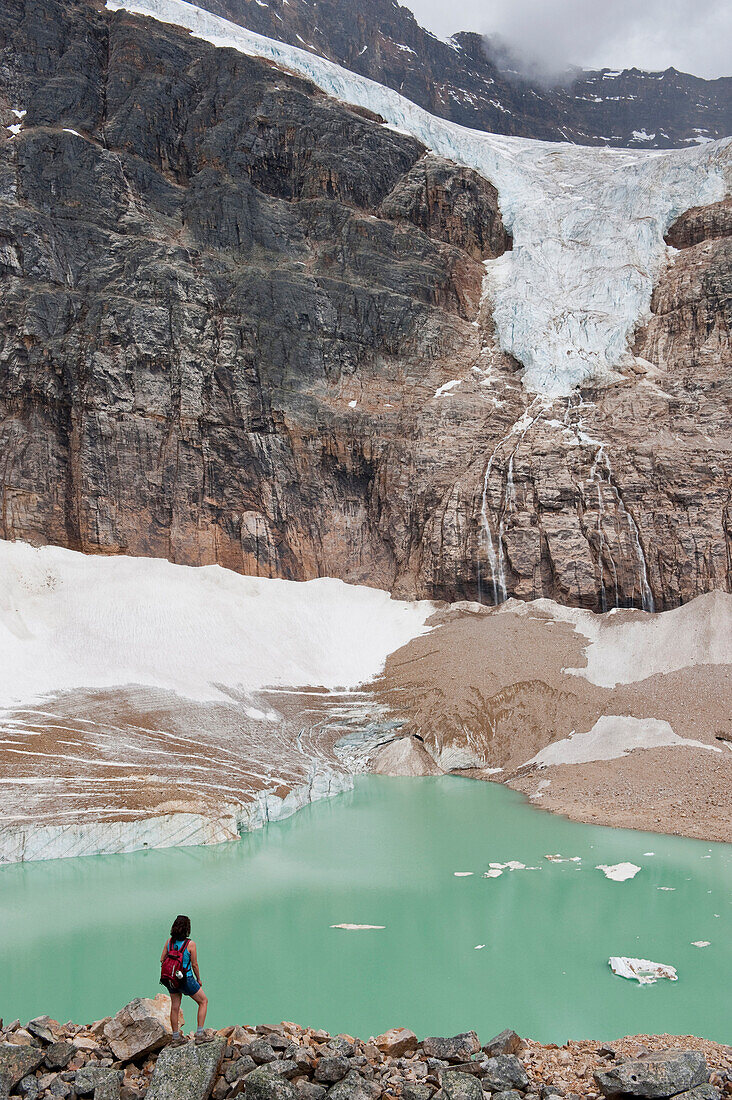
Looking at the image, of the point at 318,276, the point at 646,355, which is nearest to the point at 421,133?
the point at 318,276

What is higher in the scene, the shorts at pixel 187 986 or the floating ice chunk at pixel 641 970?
the shorts at pixel 187 986

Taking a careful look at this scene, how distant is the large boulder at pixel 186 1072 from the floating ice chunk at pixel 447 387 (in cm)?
3704

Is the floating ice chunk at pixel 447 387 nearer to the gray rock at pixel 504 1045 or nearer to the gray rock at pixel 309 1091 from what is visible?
the gray rock at pixel 504 1045

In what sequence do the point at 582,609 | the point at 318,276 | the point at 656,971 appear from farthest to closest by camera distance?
the point at 318,276
the point at 582,609
the point at 656,971

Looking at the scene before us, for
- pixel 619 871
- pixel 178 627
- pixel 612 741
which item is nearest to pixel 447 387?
pixel 178 627

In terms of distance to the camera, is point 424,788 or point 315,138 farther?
point 315,138

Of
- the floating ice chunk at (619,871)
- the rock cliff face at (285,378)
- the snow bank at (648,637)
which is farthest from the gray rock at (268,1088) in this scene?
the rock cliff face at (285,378)

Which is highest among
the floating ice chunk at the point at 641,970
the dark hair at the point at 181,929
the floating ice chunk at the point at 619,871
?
the dark hair at the point at 181,929

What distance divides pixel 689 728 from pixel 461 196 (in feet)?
131

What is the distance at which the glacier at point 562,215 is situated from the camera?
41.4 meters

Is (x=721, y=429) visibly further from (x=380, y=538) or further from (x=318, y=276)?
(x=318, y=276)

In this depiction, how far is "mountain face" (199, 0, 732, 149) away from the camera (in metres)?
79.7

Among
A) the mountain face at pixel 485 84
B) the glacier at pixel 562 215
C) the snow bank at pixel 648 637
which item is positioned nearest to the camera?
Result: the snow bank at pixel 648 637

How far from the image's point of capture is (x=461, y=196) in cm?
4872
